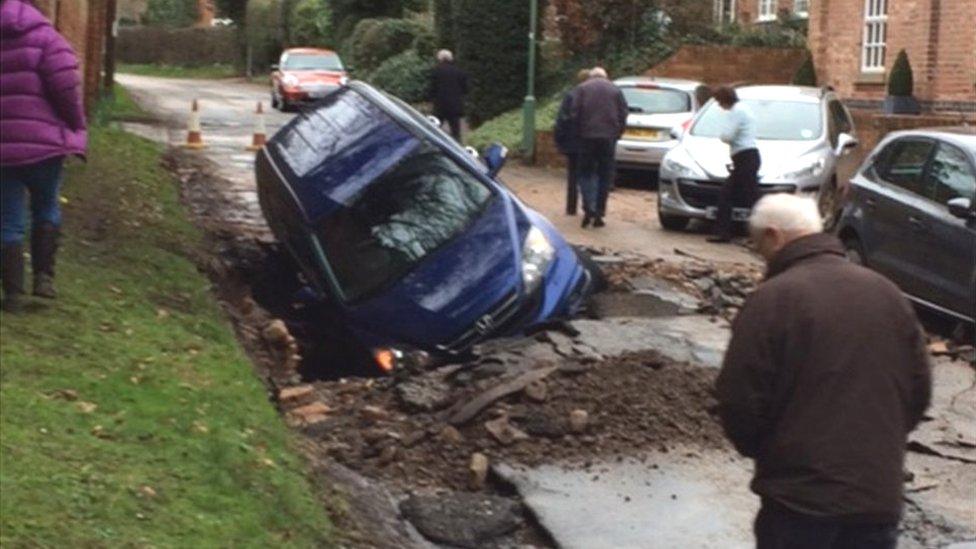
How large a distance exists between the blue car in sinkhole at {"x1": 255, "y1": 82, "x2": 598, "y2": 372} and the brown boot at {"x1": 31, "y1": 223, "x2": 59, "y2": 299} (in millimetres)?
2545

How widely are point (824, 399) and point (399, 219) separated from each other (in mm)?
7151

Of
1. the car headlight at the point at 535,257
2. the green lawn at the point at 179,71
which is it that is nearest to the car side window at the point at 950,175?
the car headlight at the point at 535,257

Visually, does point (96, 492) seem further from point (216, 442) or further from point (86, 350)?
point (86, 350)

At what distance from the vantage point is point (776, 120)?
2095cm

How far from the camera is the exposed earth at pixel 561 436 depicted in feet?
27.9

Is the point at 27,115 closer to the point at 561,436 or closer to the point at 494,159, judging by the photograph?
the point at 561,436

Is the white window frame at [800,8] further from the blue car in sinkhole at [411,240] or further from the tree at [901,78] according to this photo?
the blue car in sinkhole at [411,240]

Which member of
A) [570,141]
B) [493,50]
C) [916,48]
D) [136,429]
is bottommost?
[136,429]

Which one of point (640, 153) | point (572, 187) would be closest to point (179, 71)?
point (640, 153)

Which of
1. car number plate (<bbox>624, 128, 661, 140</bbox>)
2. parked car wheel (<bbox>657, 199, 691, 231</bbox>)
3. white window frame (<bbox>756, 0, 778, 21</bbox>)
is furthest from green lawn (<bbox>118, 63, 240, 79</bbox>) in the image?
parked car wheel (<bbox>657, 199, 691, 231</bbox>)

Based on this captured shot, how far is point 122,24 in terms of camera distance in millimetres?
81938

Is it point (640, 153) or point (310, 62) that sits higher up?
point (310, 62)

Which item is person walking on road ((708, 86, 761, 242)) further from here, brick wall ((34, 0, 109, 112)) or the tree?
the tree

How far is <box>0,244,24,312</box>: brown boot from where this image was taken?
923 cm
